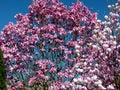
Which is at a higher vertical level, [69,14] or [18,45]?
[69,14]

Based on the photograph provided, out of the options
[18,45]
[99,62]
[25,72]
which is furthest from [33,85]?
[99,62]

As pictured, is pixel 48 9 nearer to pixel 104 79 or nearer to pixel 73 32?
pixel 73 32

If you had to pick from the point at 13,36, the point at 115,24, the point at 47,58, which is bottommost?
the point at 115,24

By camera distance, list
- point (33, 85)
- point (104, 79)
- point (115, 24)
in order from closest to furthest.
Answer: point (104, 79) → point (115, 24) → point (33, 85)

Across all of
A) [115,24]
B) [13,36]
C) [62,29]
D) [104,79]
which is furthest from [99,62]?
[13,36]

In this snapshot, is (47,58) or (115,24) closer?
(115,24)

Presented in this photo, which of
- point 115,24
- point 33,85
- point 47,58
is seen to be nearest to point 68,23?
point 47,58

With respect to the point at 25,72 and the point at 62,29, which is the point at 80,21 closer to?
the point at 62,29

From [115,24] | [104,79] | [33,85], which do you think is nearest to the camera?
[104,79]

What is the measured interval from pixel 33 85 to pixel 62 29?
2337 mm

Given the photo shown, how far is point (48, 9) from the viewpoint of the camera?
51.3ft

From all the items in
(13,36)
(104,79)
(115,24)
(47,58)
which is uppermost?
(13,36)

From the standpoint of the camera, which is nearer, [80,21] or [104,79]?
[104,79]

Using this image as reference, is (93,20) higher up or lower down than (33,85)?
higher up
